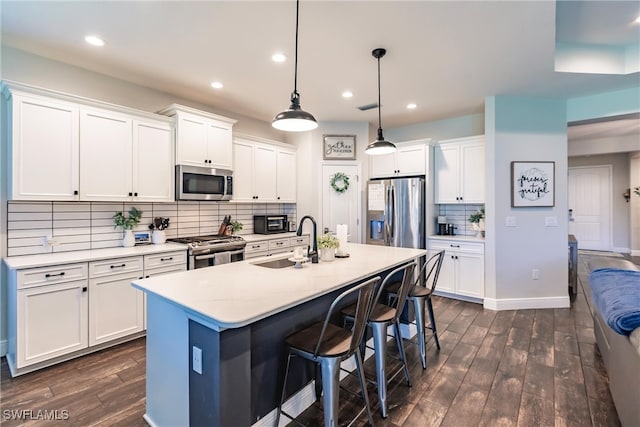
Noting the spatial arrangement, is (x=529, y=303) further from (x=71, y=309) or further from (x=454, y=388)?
(x=71, y=309)

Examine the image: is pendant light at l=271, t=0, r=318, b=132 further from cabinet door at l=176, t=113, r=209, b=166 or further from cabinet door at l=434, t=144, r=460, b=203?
cabinet door at l=434, t=144, r=460, b=203

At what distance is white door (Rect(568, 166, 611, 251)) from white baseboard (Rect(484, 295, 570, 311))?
220 inches

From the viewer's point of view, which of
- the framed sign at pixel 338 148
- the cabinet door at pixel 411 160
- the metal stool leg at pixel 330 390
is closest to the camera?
the metal stool leg at pixel 330 390

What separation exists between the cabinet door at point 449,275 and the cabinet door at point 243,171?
9.82 ft

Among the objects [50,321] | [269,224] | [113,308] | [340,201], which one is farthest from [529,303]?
[50,321]

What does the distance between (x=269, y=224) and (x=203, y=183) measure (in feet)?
4.14

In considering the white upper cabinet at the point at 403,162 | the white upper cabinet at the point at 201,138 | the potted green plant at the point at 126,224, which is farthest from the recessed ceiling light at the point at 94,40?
the white upper cabinet at the point at 403,162

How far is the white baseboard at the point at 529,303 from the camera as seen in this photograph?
402 cm

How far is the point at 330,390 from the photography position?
5.16 feet

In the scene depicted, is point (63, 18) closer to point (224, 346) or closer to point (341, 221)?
point (224, 346)

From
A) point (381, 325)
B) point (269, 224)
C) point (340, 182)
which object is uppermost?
point (340, 182)

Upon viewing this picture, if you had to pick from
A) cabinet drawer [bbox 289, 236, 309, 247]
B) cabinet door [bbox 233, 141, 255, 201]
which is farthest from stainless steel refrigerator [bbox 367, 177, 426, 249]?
cabinet door [bbox 233, 141, 255, 201]

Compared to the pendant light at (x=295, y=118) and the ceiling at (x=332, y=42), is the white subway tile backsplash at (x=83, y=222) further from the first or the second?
the pendant light at (x=295, y=118)

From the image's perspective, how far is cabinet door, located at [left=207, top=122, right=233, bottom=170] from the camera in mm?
3865
